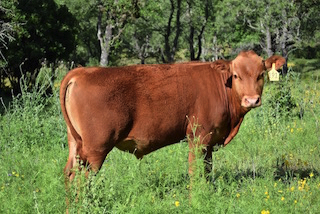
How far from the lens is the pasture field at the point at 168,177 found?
4168 millimetres

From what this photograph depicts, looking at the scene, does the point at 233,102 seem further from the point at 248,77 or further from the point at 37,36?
the point at 37,36

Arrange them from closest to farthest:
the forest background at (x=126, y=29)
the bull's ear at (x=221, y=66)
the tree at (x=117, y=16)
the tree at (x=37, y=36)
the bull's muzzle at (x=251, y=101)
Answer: the bull's muzzle at (x=251, y=101) < the bull's ear at (x=221, y=66) < the tree at (x=37, y=36) < the forest background at (x=126, y=29) < the tree at (x=117, y=16)

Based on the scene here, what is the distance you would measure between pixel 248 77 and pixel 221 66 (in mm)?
354

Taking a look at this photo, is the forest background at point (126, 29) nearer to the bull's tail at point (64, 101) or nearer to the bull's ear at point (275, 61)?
the bull's tail at point (64, 101)

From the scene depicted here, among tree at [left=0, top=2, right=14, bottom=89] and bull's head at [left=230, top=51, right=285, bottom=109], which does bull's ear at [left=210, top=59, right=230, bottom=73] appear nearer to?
bull's head at [left=230, top=51, right=285, bottom=109]

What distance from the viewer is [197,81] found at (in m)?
5.27

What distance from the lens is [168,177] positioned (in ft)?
17.4

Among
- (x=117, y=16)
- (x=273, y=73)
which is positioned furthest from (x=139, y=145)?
(x=117, y=16)

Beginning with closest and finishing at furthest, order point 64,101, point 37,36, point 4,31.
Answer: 1. point 64,101
2. point 4,31
3. point 37,36

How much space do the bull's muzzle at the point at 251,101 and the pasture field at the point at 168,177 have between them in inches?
26.9

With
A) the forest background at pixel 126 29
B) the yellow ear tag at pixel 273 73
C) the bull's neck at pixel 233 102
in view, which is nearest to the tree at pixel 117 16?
the forest background at pixel 126 29

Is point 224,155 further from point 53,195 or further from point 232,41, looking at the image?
point 232,41

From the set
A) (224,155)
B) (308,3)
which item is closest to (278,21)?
(308,3)

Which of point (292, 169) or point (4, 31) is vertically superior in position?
point (4, 31)
